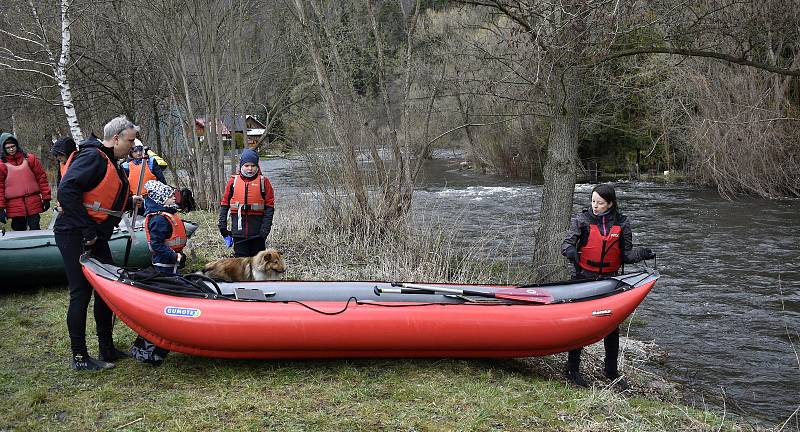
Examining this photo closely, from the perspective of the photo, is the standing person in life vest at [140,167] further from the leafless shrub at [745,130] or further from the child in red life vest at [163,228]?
the leafless shrub at [745,130]

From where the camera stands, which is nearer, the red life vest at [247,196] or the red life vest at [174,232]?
the red life vest at [174,232]

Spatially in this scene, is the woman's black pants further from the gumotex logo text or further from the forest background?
the forest background

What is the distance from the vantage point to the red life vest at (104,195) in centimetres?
396

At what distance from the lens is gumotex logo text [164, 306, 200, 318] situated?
4.02 m

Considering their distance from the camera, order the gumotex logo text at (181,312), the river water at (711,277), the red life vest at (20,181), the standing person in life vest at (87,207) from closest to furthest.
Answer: the standing person in life vest at (87,207) < the gumotex logo text at (181,312) < the river water at (711,277) < the red life vest at (20,181)

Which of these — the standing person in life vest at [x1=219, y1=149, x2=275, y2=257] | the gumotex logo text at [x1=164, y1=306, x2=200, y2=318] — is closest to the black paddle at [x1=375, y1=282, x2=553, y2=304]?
the gumotex logo text at [x1=164, y1=306, x2=200, y2=318]

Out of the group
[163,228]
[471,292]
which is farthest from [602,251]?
[163,228]

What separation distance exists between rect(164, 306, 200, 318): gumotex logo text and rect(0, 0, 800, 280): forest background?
3.62 metres

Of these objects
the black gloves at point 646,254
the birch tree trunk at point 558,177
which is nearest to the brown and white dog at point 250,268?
the black gloves at point 646,254

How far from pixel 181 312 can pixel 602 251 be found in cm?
293

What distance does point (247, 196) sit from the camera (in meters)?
5.73

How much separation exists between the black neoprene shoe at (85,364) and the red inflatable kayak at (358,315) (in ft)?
0.95

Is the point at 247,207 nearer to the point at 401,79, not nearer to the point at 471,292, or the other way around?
the point at 471,292

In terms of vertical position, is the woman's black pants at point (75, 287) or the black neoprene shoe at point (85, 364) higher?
the woman's black pants at point (75, 287)
